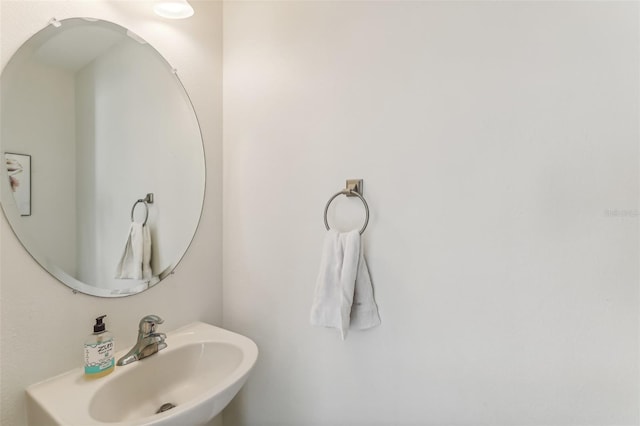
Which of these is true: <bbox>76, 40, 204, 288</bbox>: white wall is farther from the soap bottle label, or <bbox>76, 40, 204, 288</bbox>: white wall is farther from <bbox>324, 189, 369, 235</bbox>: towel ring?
<bbox>324, 189, 369, 235</bbox>: towel ring

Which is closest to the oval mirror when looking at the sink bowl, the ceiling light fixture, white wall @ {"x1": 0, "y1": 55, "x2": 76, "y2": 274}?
white wall @ {"x1": 0, "y1": 55, "x2": 76, "y2": 274}

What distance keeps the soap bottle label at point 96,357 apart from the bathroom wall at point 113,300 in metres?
0.10

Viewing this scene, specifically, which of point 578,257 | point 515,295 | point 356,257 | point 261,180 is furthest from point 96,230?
point 578,257

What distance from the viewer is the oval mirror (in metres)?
0.85

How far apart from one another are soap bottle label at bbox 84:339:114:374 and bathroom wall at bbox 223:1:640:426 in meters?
0.53

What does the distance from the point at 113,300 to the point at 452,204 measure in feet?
3.71

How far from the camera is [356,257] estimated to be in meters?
0.95

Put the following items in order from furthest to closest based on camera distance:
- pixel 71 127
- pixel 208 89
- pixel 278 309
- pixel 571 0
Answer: pixel 208 89, pixel 278 309, pixel 71 127, pixel 571 0

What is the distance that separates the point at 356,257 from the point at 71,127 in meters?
0.97

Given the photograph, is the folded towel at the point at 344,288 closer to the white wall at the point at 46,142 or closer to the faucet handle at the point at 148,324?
the faucet handle at the point at 148,324

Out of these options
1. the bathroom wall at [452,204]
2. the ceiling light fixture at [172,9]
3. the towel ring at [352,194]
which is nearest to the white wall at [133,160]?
the ceiling light fixture at [172,9]

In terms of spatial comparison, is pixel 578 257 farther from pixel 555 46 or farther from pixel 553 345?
pixel 555 46

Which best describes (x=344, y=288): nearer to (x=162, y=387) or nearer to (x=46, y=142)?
(x=162, y=387)

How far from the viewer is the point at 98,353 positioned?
891 millimetres
